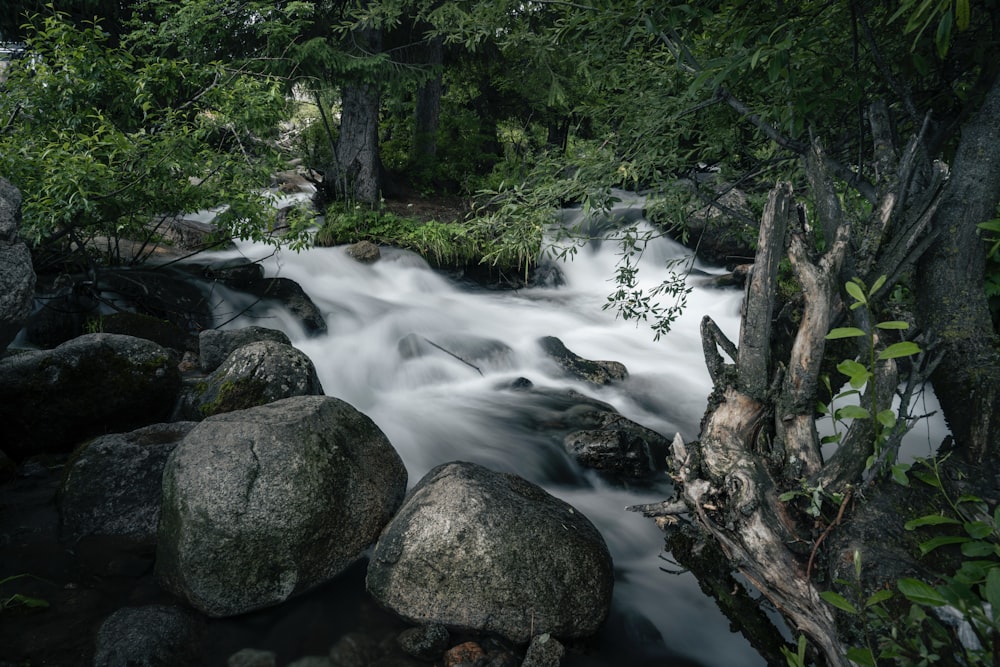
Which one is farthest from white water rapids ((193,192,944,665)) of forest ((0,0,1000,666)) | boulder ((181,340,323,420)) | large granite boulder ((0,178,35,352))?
large granite boulder ((0,178,35,352))

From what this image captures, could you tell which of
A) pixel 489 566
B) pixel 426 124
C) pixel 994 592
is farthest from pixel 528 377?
pixel 426 124

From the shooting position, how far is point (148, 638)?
11.7 ft

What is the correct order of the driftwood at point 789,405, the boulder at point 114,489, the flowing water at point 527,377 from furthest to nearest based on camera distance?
the boulder at point 114,489
the flowing water at point 527,377
the driftwood at point 789,405

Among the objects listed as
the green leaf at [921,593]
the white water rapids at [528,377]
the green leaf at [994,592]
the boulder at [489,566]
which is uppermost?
the green leaf at [994,592]

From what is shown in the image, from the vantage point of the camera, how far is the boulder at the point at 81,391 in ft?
17.5

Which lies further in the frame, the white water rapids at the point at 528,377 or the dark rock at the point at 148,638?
the white water rapids at the point at 528,377

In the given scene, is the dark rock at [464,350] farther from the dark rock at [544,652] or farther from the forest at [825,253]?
the dark rock at [544,652]

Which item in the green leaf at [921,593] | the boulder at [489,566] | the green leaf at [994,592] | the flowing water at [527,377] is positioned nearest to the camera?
the green leaf at [994,592]

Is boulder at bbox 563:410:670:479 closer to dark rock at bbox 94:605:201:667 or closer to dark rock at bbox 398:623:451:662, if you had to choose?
dark rock at bbox 398:623:451:662

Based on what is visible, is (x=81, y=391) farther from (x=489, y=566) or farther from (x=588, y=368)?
(x=588, y=368)

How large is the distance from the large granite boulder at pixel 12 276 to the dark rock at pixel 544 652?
3649 millimetres

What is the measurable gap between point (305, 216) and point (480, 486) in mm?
4812

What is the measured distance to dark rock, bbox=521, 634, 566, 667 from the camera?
352cm

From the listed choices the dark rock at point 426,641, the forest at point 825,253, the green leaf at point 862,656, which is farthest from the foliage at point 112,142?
the green leaf at point 862,656
